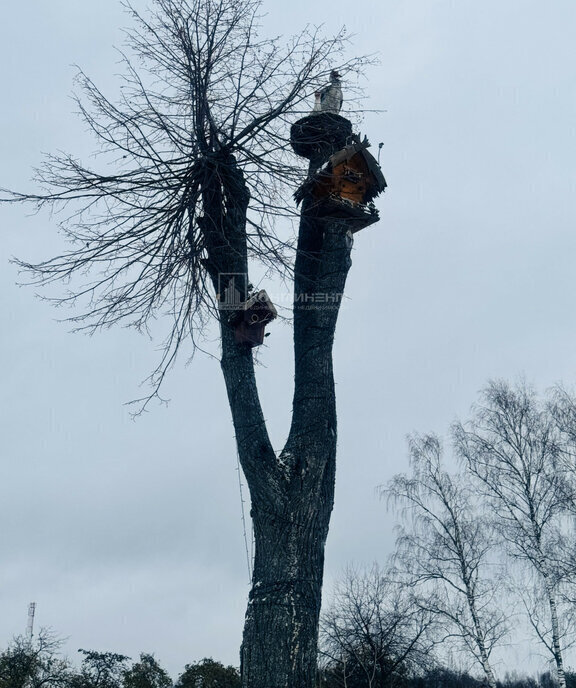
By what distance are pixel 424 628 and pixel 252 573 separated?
13.7 m

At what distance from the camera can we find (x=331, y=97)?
5.17m

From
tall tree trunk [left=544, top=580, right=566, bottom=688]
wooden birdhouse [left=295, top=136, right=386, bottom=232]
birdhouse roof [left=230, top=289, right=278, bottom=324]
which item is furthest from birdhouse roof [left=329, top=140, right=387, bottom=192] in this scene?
tall tree trunk [left=544, top=580, right=566, bottom=688]

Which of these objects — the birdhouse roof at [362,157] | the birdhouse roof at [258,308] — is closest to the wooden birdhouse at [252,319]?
the birdhouse roof at [258,308]

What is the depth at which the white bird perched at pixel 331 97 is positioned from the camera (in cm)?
512

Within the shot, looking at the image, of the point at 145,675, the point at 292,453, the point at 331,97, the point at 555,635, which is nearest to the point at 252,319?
the point at 292,453

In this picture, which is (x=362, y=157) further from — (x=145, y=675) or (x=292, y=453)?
(x=145, y=675)

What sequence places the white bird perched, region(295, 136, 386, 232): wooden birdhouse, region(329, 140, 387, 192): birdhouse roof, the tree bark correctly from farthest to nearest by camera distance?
the white bird perched → region(329, 140, 387, 192): birdhouse roof → region(295, 136, 386, 232): wooden birdhouse → the tree bark

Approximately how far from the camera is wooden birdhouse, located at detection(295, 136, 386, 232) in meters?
4.88

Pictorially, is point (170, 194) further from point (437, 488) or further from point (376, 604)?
point (376, 604)

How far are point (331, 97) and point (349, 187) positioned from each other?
65cm

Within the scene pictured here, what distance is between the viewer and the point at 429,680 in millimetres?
25844

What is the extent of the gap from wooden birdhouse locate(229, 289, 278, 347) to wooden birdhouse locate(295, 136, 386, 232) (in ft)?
2.33
